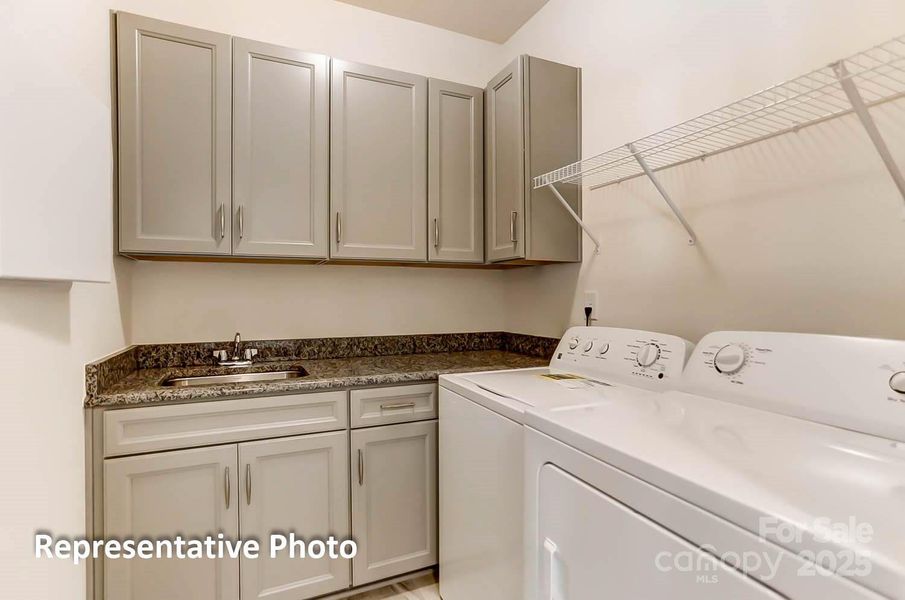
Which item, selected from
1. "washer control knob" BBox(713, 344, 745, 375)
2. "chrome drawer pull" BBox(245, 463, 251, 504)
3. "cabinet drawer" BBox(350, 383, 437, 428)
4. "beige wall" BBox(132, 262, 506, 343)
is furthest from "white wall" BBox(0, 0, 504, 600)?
"washer control knob" BBox(713, 344, 745, 375)

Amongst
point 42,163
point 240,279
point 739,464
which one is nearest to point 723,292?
point 739,464

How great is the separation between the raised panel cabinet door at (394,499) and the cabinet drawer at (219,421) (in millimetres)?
167

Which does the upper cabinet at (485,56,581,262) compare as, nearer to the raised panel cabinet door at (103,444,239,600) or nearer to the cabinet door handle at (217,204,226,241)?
the cabinet door handle at (217,204,226,241)

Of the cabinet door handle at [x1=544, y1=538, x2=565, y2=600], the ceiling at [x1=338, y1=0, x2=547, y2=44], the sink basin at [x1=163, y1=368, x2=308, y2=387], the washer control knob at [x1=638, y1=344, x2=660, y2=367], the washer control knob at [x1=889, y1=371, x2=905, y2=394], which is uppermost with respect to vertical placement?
the ceiling at [x1=338, y1=0, x2=547, y2=44]

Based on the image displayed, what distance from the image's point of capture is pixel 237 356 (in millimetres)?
1995

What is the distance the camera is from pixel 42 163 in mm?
966

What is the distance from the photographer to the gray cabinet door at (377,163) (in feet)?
6.36

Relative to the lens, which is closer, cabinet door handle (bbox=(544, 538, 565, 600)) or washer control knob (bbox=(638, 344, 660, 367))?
cabinet door handle (bbox=(544, 538, 565, 600))

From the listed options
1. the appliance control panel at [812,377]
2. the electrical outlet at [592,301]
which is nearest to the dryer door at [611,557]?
the appliance control panel at [812,377]

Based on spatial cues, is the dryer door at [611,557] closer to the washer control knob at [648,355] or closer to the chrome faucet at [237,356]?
the washer control knob at [648,355]

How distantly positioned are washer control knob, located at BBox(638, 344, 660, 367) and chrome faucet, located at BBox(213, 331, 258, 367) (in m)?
1.71

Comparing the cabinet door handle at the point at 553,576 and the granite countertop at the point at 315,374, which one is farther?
the granite countertop at the point at 315,374

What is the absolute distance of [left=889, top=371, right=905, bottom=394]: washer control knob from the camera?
803mm

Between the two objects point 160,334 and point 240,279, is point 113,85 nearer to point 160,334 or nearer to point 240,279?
point 240,279
